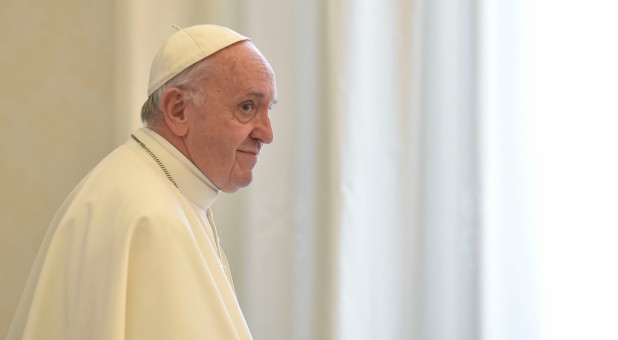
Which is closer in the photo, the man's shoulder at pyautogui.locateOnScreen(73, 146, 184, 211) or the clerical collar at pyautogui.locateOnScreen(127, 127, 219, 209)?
the man's shoulder at pyautogui.locateOnScreen(73, 146, 184, 211)

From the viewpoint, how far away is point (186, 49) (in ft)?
7.18

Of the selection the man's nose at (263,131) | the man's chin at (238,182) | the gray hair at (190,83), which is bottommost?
the man's chin at (238,182)

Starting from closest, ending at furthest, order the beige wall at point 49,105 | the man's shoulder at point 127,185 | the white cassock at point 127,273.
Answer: the white cassock at point 127,273
the man's shoulder at point 127,185
the beige wall at point 49,105

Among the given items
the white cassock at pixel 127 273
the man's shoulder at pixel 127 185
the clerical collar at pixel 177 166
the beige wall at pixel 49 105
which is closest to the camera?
the white cassock at pixel 127 273

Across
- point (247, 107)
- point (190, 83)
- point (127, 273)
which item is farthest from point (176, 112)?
point (127, 273)

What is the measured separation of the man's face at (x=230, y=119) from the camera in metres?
2.17

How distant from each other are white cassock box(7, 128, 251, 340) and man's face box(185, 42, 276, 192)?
0.50 feet

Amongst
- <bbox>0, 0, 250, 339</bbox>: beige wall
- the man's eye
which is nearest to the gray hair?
the man's eye

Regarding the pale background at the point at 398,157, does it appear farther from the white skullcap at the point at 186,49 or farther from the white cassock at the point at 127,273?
the white cassock at the point at 127,273

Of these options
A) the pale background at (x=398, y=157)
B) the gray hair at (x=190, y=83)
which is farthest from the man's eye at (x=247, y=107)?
the pale background at (x=398, y=157)

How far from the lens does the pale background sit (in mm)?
3203

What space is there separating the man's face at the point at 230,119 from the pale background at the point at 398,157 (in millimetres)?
995

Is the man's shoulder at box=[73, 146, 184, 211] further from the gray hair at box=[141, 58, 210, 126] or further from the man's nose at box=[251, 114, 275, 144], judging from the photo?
the man's nose at box=[251, 114, 275, 144]

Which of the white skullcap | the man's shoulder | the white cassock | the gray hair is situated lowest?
the white cassock
